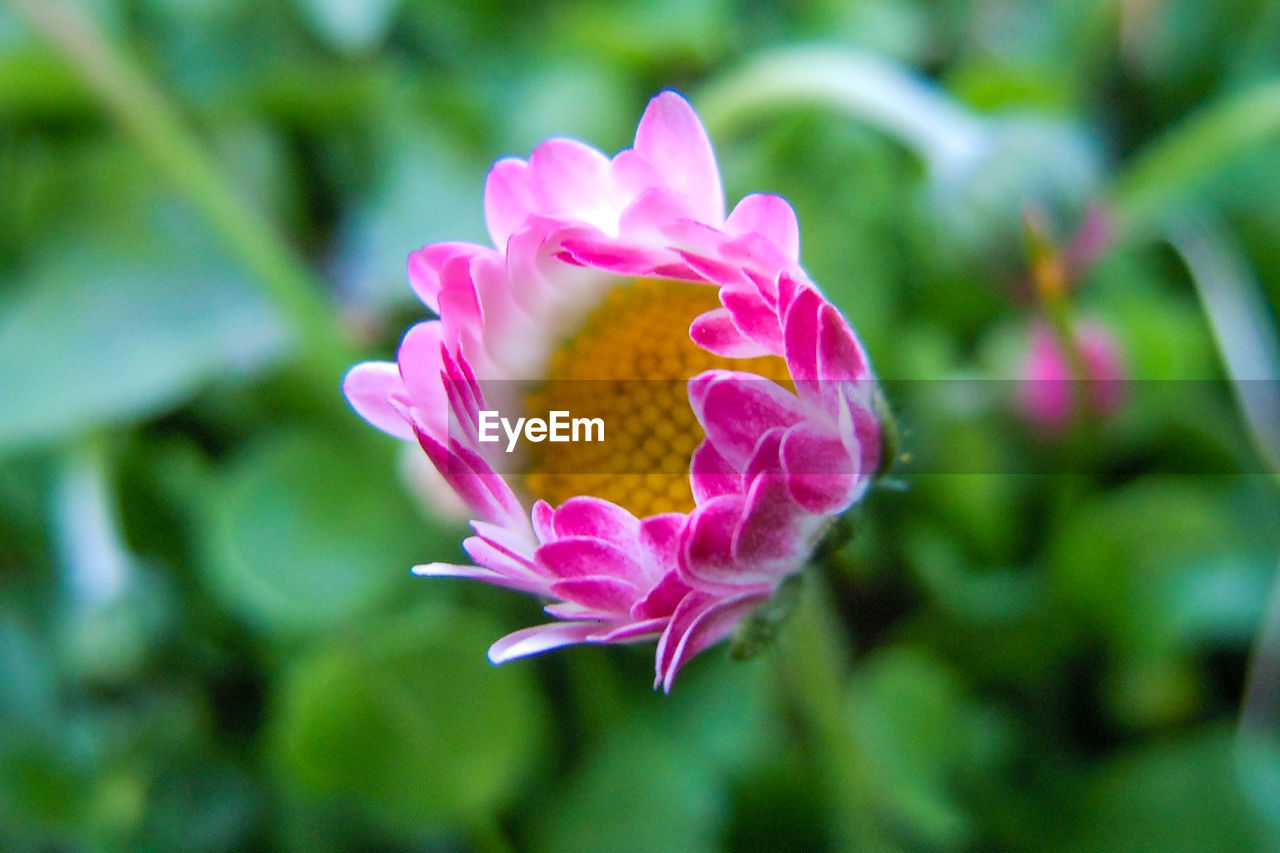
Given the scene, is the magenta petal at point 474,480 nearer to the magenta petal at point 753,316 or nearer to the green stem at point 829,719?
the magenta petal at point 753,316

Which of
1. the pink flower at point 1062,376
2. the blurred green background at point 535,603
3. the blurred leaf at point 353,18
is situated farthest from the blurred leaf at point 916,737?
the blurred leaf at point 353,18

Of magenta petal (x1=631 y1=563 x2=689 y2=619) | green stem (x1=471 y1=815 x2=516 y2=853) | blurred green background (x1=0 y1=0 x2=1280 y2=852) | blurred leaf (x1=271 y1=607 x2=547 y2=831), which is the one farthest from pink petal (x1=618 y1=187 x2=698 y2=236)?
green stem (x1=471 y1=815 x2=516 y2=853)

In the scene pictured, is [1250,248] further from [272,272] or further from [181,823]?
[181,823]

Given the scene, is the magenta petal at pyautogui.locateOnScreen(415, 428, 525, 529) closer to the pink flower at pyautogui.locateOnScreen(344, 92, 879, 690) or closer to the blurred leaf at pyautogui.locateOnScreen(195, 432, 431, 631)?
the pink flower at pyautogui.locateOnScreen(344, 92, 879, 690)

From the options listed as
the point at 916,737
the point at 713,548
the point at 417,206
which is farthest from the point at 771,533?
the point at 417,206

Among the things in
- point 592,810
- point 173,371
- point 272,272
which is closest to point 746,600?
point 592,810

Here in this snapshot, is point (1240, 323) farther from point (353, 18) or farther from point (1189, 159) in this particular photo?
point (353, 18)
